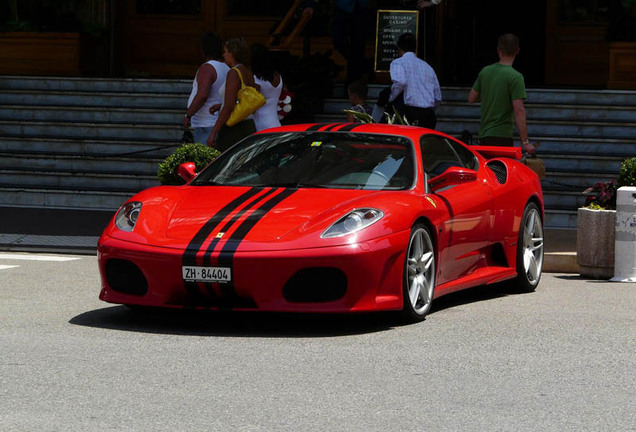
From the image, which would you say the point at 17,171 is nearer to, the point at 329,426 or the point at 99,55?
the point at 99,55

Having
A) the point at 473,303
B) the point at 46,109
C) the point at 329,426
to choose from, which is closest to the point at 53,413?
the point at 329,426

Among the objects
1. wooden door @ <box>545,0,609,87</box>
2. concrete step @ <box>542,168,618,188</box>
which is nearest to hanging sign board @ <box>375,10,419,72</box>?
concrete step @ <box>542,168,618,188</box>

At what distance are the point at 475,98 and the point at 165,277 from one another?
19.1 ft

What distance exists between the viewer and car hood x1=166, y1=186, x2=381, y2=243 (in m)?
8.21

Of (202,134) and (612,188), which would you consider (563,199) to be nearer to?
(612,188)

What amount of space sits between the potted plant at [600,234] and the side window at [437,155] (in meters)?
2.54

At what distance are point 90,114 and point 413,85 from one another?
6529 mm

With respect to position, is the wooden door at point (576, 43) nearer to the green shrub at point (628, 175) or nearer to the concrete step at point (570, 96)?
the concrete step at point (570, 96)

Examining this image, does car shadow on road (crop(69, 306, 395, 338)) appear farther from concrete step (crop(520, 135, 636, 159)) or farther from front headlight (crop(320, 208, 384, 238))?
concrete step (crop(520, 135, 636, 159))

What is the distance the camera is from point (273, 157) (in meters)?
9.45

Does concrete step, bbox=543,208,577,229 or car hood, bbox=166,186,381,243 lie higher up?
car hood, bbox=166,186,381,243

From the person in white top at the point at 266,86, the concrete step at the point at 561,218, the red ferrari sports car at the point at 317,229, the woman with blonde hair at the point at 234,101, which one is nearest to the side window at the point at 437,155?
the red ferrari sports car at the point at 317,229

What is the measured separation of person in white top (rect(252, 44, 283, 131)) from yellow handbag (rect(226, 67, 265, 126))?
39 cm

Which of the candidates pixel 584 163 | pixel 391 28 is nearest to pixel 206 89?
pixel 584 163
